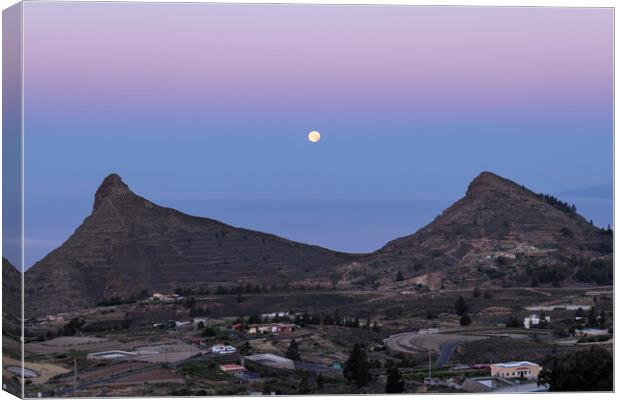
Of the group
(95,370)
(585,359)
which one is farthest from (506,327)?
(95,370)

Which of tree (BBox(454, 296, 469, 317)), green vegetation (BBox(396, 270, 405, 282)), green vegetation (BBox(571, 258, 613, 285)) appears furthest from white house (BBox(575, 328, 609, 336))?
green vegetation (BBox(396, 270, 405, 282))

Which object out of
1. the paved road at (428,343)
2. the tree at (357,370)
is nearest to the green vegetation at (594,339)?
the paved road at (428,343)

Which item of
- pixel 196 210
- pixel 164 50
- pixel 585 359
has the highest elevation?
pixel 164 50

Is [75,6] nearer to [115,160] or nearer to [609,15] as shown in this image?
[115,160]

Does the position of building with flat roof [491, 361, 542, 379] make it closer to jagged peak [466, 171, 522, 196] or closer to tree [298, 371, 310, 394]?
tree [298, 371, 310, 394]

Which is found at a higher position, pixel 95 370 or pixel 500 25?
pixel 500 25
